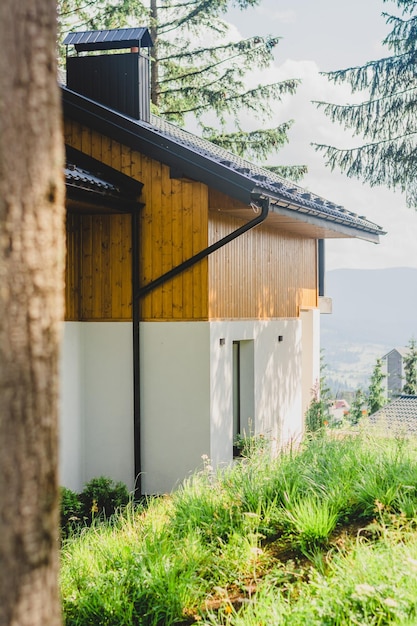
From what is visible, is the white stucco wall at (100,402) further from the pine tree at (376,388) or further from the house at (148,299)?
the pine tree at (376,388)

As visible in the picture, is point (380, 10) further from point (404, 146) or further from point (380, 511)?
point (380, 511)

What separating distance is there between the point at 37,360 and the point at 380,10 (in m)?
16.7

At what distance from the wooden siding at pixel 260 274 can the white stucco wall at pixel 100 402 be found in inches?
54.3

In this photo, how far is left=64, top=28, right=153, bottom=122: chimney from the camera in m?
10.9

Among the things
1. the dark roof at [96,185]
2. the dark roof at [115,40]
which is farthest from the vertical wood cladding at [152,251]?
the dark roof at [115,40]

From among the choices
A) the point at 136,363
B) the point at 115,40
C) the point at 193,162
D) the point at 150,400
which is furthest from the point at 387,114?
the point at 150,400

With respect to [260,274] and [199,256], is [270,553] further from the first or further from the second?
[260,274]

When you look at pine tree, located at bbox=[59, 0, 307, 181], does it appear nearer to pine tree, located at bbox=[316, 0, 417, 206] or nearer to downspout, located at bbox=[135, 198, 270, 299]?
pine tree, located at bbox=[316, 0, 417, 206]

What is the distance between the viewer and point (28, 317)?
2.48 metres

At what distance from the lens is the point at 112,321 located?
33.0 feet

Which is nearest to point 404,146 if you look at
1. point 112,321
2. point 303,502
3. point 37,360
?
point 112,321

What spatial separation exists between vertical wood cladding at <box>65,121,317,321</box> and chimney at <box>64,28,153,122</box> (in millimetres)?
881

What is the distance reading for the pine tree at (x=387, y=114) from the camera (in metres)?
17.0

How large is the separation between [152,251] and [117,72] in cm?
285
